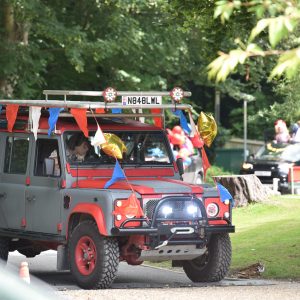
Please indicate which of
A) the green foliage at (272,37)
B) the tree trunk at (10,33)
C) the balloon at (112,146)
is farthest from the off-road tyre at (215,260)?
the tree trunk at (10,33)

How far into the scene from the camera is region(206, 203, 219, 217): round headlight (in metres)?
14.3

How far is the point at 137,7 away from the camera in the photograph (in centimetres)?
3206

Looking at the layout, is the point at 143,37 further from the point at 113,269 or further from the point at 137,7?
the point at 113,269

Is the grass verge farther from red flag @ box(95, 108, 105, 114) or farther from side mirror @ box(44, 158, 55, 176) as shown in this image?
side mirror @ box(44, 158, 55, 176)

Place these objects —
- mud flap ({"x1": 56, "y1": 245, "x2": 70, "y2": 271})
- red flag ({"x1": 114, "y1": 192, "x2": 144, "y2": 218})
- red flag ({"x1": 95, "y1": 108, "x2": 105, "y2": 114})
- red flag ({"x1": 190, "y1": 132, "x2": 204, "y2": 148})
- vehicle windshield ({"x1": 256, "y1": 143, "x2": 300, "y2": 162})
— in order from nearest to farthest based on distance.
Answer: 1. red flag ({"x1": 114, "y1": 192, "x2": 144, "y2": 218})
2. mud flap ({"x1": 56, "y1": 245, "x2": 70, "y2": 271})
3. red flag ({"x1": 95, "y1": 108, "x2": 105, "y2": 114})
4. red flag ({"x1": 190, "y1": 132, "x2": 204, "y2": 148})
5. vehicle windshield ({"x1": 256, "y1": 143, "x2": 300, "y2": 162})

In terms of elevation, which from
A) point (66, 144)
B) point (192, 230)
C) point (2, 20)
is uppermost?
point (2, 20)

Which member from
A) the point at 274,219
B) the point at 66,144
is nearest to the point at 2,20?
the point at 274,219

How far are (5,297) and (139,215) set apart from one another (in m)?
8.44

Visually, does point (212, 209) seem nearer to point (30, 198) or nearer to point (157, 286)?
point (157, 286)

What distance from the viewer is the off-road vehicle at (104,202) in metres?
13.7

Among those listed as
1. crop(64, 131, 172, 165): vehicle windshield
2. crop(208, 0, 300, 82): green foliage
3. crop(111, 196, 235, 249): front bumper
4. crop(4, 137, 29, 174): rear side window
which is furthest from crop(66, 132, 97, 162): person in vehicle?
crop(208, 0, 300, 82): green foliage

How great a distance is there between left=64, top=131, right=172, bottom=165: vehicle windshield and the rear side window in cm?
87

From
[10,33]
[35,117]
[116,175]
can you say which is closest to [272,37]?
[116,175]

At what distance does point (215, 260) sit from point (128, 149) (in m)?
1.95
